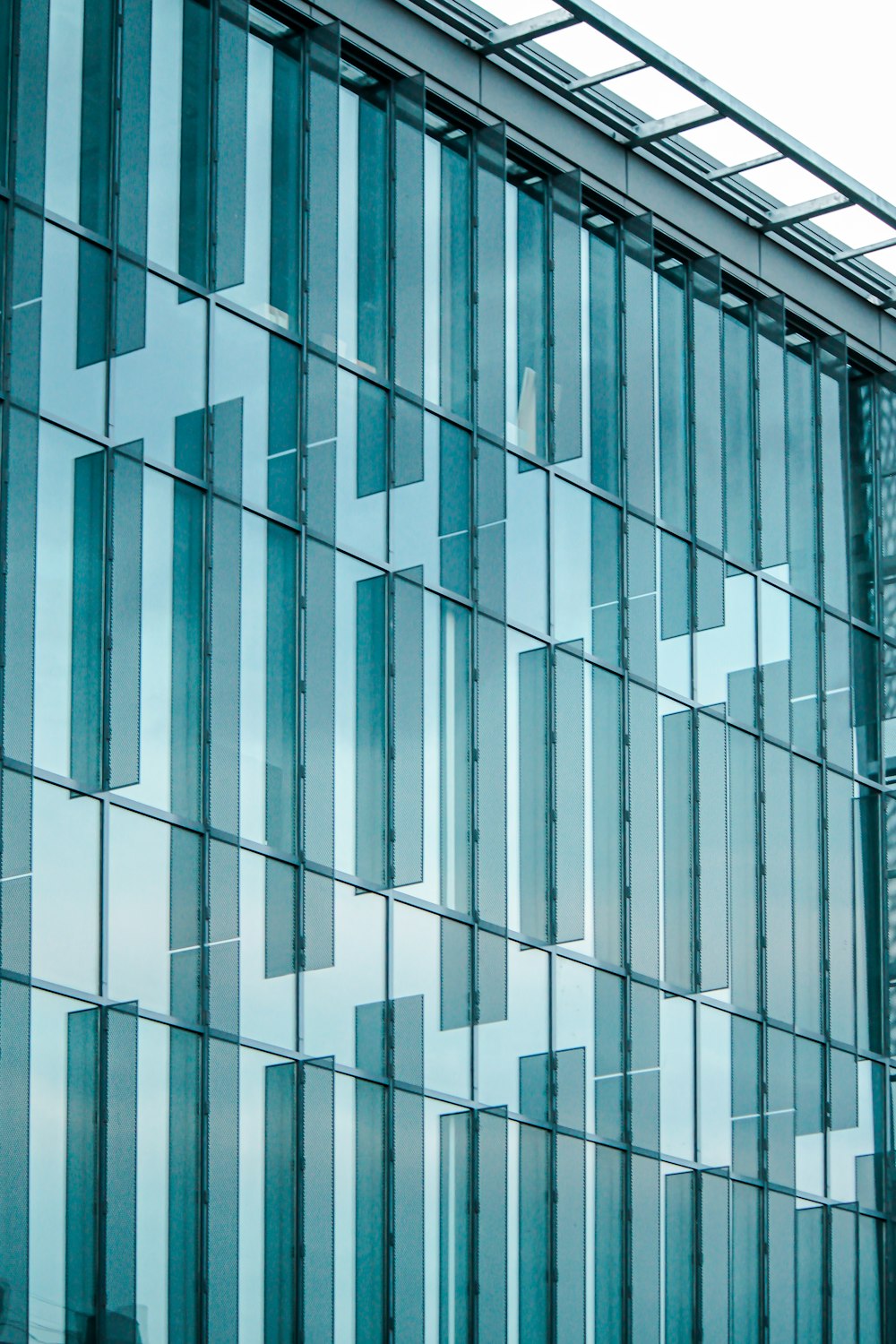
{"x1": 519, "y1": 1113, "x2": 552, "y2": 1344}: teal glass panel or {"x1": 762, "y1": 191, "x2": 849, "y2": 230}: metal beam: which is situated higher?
{"x1": 762, "y1": 191, "x2": 849, "y2": 230}: metal beam

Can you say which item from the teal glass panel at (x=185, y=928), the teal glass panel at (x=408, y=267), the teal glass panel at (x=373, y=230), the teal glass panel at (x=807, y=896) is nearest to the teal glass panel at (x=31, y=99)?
the teal glass panel at (x=373, y=230)

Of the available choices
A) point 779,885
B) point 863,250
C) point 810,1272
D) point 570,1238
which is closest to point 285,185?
point 863,250

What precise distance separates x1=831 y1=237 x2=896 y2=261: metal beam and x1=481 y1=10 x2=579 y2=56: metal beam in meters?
6.60

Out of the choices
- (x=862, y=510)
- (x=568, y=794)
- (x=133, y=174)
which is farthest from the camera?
(x=862, y=510)

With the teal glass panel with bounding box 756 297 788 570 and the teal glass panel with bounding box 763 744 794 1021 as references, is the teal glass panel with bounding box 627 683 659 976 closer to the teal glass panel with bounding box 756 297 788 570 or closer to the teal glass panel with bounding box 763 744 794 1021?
the teal glass panel with bounding box 763 744 794 1021

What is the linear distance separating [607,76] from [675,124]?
132cm

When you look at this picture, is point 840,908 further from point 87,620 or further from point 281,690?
point 87,620

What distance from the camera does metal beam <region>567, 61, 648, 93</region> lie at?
85.5 ft

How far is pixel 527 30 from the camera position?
25.3m

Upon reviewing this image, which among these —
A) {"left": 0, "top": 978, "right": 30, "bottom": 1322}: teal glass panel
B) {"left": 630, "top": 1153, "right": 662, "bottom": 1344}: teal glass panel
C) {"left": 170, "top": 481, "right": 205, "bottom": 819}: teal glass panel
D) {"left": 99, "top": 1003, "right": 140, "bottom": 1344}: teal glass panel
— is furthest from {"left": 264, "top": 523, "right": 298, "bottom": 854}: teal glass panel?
{"left": 630, "top": 1153, "right": 662, "bottom": 1344}: teal glass panel

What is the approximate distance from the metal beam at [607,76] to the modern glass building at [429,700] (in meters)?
0.08

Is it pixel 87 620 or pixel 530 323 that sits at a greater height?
pixel 530 323

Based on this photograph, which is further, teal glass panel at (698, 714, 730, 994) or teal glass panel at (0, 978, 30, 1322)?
teal glass panel at (698, 714, 730, 994)

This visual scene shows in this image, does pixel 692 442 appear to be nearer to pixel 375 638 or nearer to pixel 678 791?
pixel 678 791
